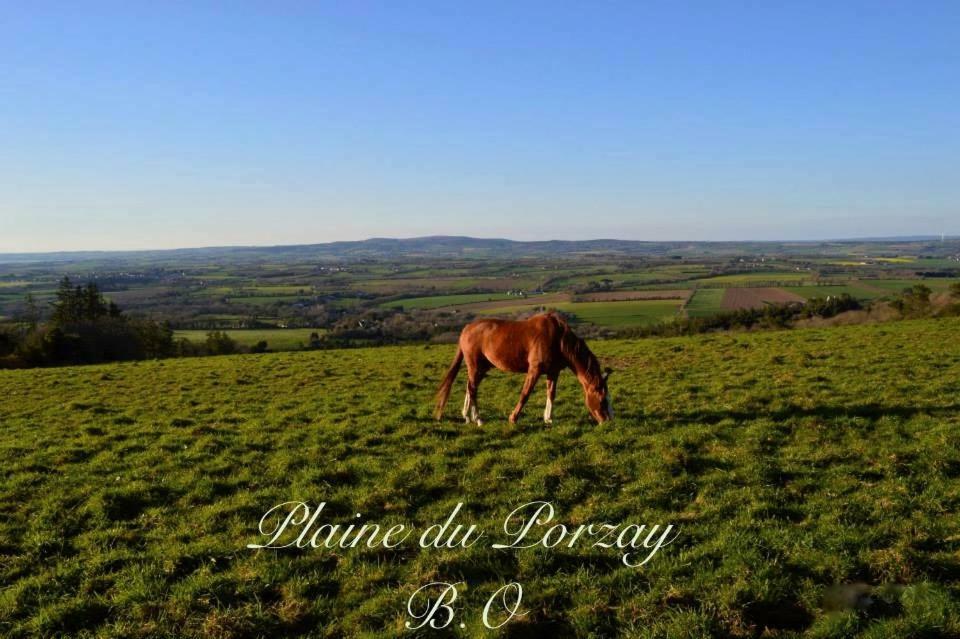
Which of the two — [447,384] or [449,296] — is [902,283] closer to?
[449,296]

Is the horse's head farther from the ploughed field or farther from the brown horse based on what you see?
the ploughed field

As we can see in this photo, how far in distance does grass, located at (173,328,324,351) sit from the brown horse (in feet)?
138

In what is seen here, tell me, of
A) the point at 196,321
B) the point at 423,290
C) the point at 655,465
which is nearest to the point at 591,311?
the point at 423,290

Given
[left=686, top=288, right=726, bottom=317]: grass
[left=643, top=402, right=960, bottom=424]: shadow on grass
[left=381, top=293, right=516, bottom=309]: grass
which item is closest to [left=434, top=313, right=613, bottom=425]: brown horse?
[left=643, top=402, right=960, bottom=424]: shadow on grass

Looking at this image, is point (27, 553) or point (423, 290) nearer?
point (27, 553)

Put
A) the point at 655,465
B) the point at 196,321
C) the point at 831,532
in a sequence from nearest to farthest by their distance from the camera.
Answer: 1. the point at 831,532
2. the point at 655,465
3. the point at 196,321

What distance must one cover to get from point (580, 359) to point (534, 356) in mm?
913

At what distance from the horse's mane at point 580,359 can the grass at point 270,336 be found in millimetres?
43611

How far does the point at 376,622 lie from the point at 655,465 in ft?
16.4

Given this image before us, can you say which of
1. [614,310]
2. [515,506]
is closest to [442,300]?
[614,310]

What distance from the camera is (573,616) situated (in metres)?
4.98

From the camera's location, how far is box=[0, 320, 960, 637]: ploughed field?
5.12 m

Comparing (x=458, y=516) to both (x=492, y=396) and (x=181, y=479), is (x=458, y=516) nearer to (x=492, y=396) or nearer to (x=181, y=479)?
(x=181, y=479)

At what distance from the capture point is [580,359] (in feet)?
34.9
